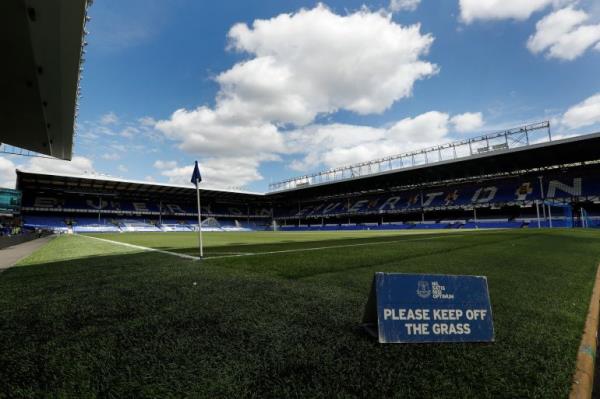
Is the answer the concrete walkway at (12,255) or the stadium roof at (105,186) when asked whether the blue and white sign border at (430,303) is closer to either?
the concrete walkway at (12,255)

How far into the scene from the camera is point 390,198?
61.0 metres

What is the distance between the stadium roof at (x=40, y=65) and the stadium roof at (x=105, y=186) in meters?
34.0

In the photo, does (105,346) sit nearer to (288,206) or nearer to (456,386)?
(456,386)

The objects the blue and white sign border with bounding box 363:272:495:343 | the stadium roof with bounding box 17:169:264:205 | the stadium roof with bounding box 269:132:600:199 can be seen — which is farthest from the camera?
the stadium roof with bounding box 17:169:264:205

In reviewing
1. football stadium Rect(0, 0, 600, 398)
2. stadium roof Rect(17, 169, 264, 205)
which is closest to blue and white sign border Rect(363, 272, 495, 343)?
football stadium Rect(0, 0, 600, 398)

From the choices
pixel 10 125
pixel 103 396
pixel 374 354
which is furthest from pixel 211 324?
pixel 10 125

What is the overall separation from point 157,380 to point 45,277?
20.7 ft

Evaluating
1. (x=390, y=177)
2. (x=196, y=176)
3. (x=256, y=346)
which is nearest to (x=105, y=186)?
(x=390, y=177)

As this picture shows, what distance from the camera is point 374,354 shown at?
102 inches

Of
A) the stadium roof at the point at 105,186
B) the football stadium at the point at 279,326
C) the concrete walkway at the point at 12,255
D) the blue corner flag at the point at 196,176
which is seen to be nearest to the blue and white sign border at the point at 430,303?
the football stadium at the point at 279,326

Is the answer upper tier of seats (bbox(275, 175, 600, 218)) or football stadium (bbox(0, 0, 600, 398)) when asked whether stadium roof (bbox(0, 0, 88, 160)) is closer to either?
football stadium (bbox(0, 0, 600, 398))

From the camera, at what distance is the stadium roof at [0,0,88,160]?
8.95 m

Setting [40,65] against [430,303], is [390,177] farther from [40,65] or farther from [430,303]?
[430,303]

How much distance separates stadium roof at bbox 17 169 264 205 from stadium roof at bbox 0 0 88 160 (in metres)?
34.0
